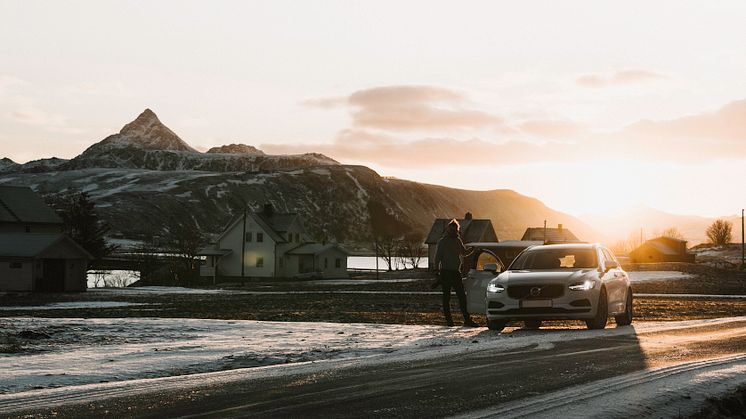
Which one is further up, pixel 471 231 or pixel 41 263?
pixel 471 231

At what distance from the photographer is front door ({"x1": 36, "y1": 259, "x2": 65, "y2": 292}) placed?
189 feet

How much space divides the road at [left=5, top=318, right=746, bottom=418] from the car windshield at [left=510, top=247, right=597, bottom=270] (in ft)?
19.9

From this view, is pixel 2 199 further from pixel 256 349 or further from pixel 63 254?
pixel 256 349

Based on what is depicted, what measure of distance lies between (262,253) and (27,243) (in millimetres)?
35174

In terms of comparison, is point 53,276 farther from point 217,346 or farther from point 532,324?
point 217,346

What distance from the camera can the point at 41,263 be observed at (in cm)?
5741

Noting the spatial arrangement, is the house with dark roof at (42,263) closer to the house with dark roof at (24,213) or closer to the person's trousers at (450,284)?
the house with dark roof at (24,213)

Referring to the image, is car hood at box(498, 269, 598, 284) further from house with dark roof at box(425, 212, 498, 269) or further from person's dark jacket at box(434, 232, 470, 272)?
house with dark roof at box(425, 212, 498, 269)

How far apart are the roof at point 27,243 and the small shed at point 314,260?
3483 centimetres

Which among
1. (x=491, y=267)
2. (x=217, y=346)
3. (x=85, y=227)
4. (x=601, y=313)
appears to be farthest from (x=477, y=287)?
(x=85, y=227)

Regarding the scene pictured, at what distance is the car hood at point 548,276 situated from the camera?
62.6ft

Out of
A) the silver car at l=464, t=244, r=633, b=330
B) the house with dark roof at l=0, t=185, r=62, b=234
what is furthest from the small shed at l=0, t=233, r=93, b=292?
the silver car at l=464, t=244, r=633, b=330

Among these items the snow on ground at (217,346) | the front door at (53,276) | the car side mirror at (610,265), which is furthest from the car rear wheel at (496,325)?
the front door at (53,276)

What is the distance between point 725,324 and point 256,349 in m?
11.4
